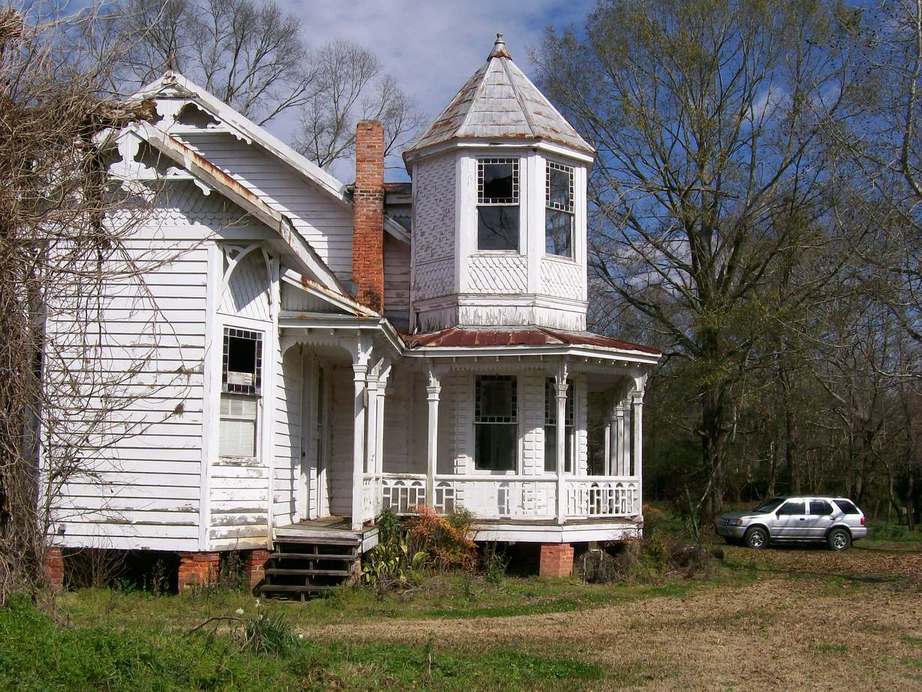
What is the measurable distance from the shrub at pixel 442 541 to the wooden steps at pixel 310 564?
1845mm

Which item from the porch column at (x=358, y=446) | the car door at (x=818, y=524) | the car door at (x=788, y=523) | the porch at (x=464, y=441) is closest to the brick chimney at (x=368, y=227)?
the porch at (x=464, y=441)

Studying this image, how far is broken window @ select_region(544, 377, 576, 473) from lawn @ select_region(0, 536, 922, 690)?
307 cm

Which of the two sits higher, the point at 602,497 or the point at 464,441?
the point at 464,441

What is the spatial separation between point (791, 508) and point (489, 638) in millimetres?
18461

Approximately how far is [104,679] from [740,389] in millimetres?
22856

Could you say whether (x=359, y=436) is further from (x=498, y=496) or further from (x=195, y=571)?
(x=498, y=496)

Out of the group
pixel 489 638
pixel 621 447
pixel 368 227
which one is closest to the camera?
pixel 489 638

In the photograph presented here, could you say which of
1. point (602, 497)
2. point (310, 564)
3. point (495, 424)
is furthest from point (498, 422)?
point (310, 564)

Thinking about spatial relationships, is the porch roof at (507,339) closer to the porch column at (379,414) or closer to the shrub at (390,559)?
the porch column at (379,414)

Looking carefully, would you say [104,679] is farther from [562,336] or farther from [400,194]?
[400,194]

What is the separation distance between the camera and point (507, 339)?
1806cm

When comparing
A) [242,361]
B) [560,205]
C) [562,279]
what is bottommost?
[242,361]

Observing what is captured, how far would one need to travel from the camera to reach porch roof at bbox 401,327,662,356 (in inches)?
703

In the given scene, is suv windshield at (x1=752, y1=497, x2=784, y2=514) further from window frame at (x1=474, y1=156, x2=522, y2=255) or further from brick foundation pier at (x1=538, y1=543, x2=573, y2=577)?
window frame at (x1=474, y1=156, x2=522, y2=255)
